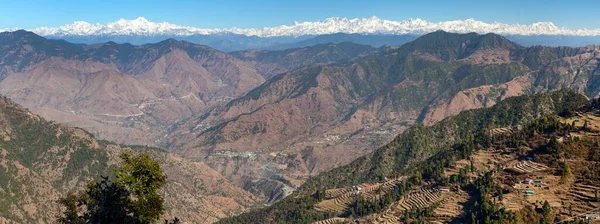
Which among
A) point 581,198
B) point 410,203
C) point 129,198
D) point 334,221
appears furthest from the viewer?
point 334,221

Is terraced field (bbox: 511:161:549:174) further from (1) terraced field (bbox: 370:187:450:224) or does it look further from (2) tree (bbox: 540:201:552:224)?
Answer: (2) tree (bbox: 540:201:552:224)

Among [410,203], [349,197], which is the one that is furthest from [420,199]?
[349,197]

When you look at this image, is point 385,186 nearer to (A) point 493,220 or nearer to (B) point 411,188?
(B) point 411,188

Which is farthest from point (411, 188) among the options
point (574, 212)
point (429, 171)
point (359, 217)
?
point (574, 212)

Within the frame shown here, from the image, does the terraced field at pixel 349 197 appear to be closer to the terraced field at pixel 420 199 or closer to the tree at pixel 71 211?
the terraced field at pixel 420 199

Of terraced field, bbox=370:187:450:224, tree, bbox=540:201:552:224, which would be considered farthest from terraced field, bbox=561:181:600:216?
terraced field, bbox=370:187:450:224

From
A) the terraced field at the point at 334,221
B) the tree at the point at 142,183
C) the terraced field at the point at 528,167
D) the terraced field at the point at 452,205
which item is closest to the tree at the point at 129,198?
the tree at the point at 142,183

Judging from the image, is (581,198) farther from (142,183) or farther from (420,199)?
(142,183)

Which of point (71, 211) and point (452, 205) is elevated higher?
point (71, 211)

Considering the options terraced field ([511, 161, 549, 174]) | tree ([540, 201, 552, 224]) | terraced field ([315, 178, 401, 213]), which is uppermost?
terraced field ([511, 161, 549, 174])
